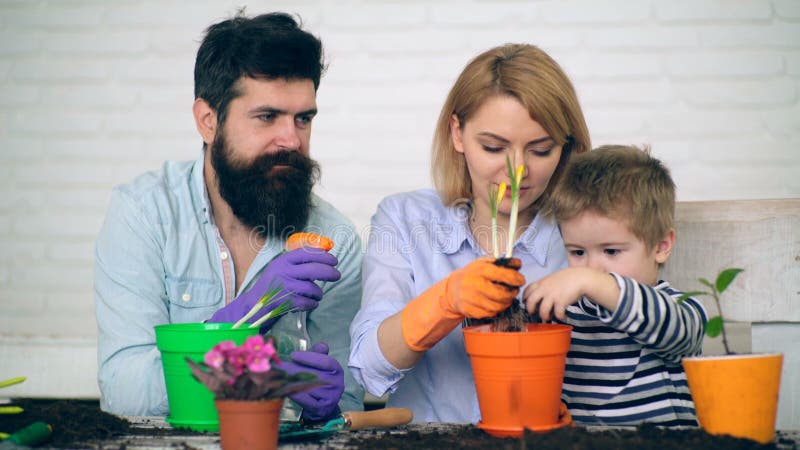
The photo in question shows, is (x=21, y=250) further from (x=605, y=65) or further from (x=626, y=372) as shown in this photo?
(x=626, y=372)

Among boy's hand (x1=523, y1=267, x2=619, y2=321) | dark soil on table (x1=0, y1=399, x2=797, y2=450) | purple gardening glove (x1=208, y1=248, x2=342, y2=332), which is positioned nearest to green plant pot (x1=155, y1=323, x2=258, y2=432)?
dark soil on table (x1=0, y1=399, x2=797, y2=450)

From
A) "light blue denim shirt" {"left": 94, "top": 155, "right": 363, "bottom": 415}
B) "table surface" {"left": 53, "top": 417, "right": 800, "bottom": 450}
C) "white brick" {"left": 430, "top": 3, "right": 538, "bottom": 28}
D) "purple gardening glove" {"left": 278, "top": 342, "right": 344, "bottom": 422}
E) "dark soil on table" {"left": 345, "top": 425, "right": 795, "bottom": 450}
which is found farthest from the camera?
"white brick" {"left": 430, "top": 3, "right": 538, "bottom": 28}

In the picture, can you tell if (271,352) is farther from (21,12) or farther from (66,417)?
(21,12)

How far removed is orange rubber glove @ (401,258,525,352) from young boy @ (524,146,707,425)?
0.19m

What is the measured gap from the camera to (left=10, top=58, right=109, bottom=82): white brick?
292cm

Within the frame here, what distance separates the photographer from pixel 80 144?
294 centimetres

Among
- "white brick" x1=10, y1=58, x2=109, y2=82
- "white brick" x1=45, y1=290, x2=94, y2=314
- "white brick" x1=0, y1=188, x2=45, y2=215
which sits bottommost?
"white brick" x1=45, y1=290, x2=94, y2=314

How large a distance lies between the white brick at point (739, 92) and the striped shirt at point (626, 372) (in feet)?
4.30

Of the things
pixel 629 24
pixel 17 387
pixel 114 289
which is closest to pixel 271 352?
pixel 114 289

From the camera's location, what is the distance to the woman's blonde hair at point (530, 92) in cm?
169

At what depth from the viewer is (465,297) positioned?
1281mm

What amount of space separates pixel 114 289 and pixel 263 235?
397 mm

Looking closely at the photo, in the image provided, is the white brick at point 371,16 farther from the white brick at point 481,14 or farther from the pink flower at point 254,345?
the pink flower at point 254,345

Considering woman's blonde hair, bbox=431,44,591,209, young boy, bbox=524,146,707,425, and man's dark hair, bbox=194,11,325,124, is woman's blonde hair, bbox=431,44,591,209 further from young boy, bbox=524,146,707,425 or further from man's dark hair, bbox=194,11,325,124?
man's dark hair, bbox=194,11,325,124
